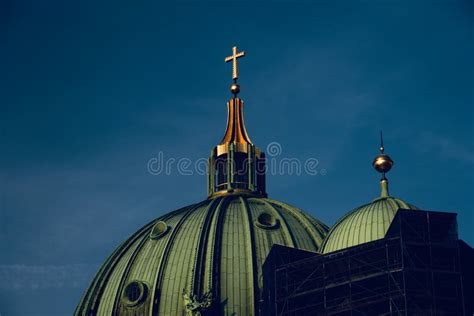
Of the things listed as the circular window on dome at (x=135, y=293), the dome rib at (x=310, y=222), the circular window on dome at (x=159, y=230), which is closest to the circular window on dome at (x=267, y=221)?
the dome rib at (x=310, y=222)

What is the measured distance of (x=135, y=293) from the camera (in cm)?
16750

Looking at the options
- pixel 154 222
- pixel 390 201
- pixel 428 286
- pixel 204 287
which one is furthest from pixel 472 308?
pixel 154 222

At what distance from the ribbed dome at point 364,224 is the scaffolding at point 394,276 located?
330cm

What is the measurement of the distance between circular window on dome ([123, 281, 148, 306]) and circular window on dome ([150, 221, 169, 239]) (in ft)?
20.9

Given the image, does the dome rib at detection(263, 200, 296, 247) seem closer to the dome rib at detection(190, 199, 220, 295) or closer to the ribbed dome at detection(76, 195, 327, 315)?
the ribbed dome at detection(76, 195, 327, 315)

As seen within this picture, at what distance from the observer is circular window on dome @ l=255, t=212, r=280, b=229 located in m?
171

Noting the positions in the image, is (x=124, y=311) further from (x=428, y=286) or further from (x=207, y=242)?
(x=428, y=286)

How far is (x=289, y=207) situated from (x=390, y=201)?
26230mm

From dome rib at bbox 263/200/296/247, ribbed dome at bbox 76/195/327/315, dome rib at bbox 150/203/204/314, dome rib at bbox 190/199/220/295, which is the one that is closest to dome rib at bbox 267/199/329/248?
ribbed dome at bbox 76/195/327/315

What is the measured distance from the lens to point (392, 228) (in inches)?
5684

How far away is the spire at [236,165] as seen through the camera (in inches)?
7259

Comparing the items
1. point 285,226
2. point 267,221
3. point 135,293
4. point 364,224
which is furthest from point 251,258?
point 364,224

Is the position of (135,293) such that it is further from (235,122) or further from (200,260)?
(235,122)

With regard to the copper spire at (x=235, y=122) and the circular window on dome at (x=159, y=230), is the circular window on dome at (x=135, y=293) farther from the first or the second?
the copper spire at (x=235, y=122)
